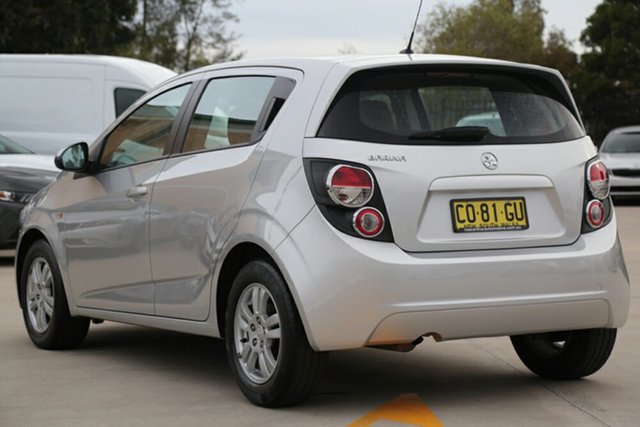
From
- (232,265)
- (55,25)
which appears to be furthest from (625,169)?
(232,265)

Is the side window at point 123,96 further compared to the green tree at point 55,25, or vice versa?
the green tree at point 55,25

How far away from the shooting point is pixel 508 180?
21.2 ft

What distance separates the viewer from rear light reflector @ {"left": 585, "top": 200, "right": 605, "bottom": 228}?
6684mm

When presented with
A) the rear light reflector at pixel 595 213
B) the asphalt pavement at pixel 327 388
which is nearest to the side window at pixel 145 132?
the asphalt pavement at pixel 327 388

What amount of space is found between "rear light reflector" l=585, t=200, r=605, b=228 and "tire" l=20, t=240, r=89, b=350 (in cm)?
335

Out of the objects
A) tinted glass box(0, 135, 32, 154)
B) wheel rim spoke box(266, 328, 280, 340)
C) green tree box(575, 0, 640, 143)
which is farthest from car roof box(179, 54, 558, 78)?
green tree box(575, 0, 640, 143)

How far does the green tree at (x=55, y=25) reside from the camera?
1559 inches

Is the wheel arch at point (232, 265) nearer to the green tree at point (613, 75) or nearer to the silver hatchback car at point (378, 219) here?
the silver hatchback car at point (378, 219)

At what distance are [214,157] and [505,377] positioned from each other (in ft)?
6.31

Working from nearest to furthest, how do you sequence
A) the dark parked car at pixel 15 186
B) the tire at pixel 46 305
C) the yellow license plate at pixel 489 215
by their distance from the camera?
the yellow license plate at pixel 489 215
the tire at pixel 46 305
the dark parked car at pixel 15 186

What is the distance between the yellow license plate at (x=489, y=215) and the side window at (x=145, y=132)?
1.92m

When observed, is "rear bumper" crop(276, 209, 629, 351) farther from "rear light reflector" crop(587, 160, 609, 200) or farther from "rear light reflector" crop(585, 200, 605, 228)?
"rear light reflector" crop(587, 160, 609, 200)

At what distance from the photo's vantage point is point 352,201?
6180 mm

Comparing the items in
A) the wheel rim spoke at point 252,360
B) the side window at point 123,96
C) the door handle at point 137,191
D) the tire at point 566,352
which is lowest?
the side window at point 123,96
